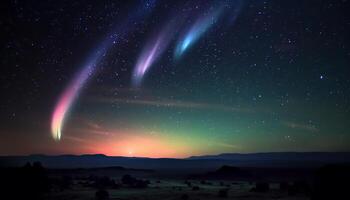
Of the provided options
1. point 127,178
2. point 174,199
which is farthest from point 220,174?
point 174,199

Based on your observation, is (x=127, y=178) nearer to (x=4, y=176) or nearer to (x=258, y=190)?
(x=258, y=190)

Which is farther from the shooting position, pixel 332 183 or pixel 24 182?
pixel 24 182

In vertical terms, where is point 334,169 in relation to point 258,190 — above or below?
above

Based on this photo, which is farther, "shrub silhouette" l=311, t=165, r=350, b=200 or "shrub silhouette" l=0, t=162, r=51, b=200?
"shrub silhouette" l=0, t=162, r=51, b=200

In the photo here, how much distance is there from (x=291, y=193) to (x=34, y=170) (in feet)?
94.6

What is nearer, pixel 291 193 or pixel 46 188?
pixel 46 188

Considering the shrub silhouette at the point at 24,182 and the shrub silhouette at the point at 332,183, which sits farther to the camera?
the shrub silhouette at the point at 24,182

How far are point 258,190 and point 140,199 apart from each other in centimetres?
1825

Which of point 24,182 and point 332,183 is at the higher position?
point 24,182

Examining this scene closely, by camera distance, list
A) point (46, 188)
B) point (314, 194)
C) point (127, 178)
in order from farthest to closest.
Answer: point (127, 178) < point (46, 188) < point (314, 194)

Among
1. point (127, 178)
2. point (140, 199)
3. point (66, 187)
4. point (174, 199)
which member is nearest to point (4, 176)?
point (140, 199)

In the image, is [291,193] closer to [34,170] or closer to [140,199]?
[140,199]

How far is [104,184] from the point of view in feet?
199

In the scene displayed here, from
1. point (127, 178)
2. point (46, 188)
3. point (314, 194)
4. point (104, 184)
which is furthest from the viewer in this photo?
point (127, 178)
